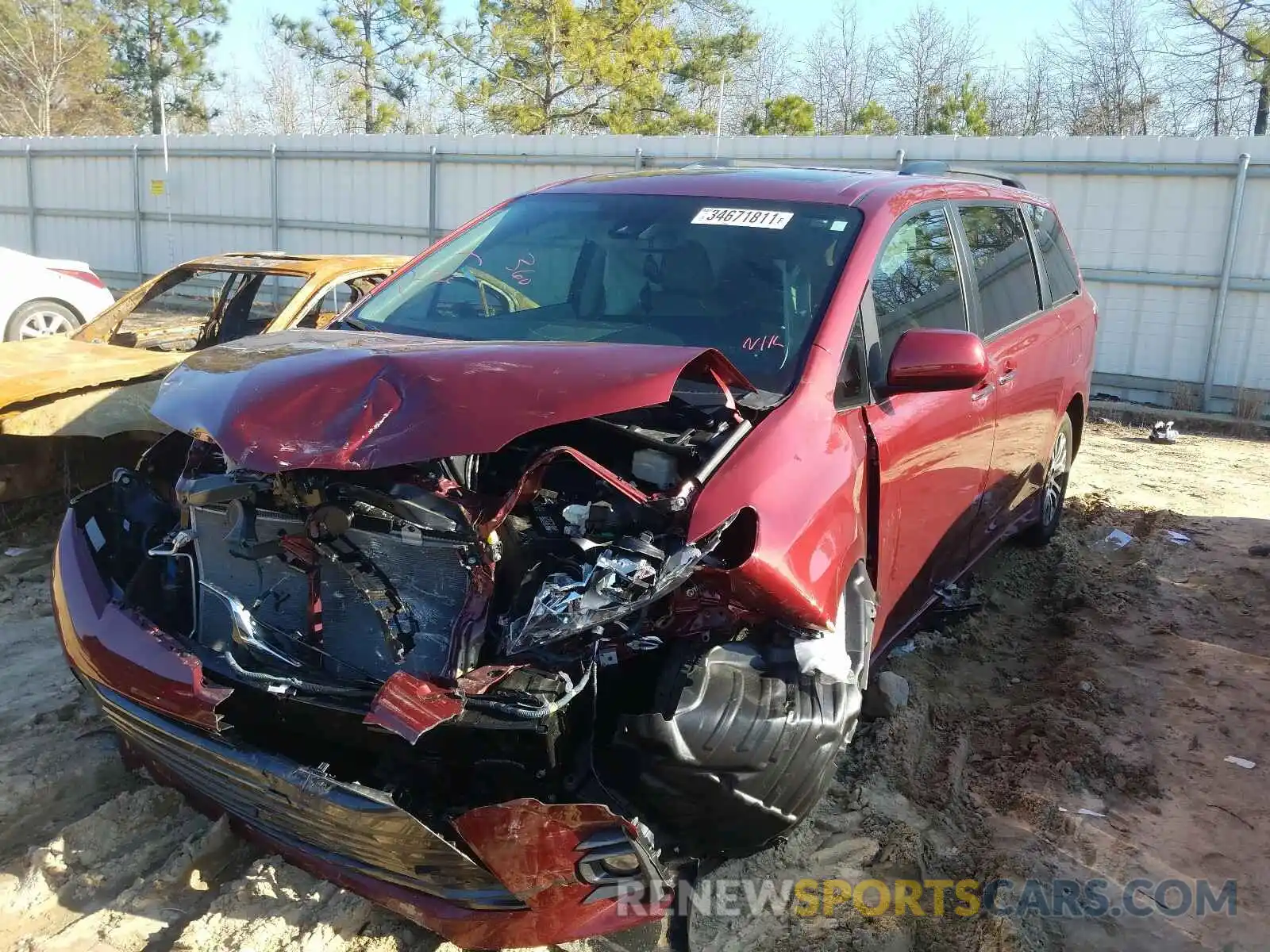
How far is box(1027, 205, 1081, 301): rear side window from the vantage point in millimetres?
5105

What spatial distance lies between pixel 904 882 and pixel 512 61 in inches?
955

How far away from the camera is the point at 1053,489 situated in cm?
574

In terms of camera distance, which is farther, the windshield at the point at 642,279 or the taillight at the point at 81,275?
the taillight at the point at 81,275

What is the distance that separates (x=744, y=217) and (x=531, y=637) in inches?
73.3

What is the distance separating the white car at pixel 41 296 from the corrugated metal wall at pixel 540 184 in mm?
6003

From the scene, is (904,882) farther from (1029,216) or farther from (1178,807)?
(1029,216)

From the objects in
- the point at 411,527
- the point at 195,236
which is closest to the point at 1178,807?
the point at 411,527

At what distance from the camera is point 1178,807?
11.2ft

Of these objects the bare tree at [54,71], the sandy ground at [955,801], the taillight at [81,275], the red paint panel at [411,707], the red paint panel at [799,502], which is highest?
the bare tree at [54,71]

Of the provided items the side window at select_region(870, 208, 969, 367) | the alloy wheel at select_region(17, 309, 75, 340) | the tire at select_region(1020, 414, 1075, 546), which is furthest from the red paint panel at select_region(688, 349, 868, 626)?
the alloy wheel at select_region(17, 309, 75, 340)

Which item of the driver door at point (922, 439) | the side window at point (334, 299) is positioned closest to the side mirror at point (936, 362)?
the driver door at point (922, 439)

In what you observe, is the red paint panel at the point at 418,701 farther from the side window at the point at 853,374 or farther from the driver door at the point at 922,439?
the driver door at the point at 922,439

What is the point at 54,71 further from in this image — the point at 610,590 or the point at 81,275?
the point at 610,590

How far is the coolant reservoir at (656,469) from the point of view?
2512 mm
